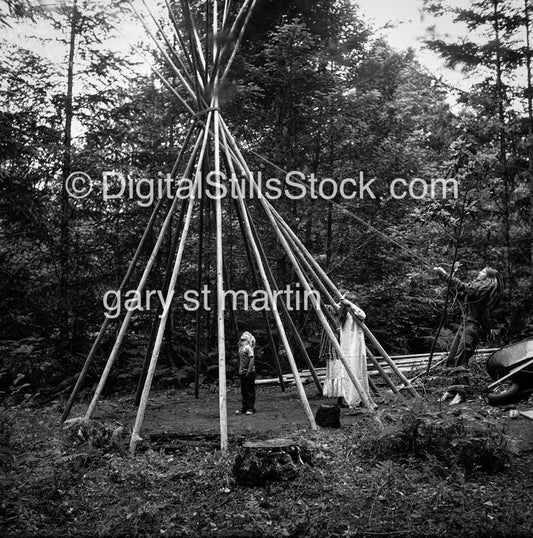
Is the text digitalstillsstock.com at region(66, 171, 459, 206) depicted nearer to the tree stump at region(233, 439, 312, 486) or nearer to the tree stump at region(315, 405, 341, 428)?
the tree stump at region(315, 405, 341, 428)

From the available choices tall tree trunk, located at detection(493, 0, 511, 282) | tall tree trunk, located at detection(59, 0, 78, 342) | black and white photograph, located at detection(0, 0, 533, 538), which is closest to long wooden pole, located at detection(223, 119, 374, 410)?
black and white photograph, located at detection(0, 0, 533, 538)

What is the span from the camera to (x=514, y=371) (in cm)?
567

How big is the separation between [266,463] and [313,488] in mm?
432

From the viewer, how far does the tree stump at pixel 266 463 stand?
4242 mm

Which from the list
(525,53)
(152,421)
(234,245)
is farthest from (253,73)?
(152,421)

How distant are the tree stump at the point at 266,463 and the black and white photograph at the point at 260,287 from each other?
0.02 meters

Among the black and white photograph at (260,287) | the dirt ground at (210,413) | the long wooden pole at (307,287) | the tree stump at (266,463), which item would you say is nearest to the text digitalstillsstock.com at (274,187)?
the black and white photograph at (260,287)

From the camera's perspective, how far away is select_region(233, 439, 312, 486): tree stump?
424cm

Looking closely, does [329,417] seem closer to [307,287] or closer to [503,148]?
[307,287]

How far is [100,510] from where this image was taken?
396 cm

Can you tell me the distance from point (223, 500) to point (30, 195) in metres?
8.56

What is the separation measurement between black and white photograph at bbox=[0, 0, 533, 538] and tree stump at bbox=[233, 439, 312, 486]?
19 mm

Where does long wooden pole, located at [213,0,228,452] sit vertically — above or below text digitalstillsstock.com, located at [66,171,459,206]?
below

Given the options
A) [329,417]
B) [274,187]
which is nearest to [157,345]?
[329,417]
